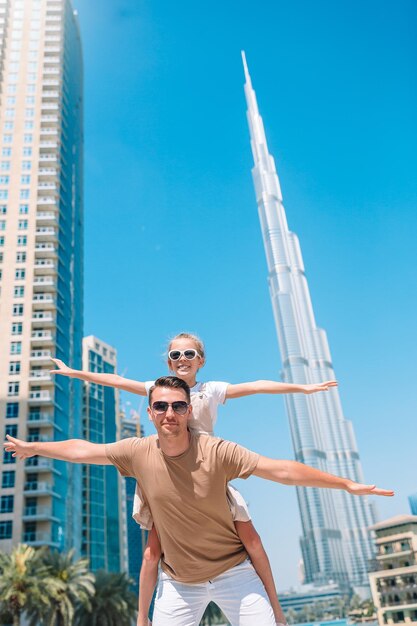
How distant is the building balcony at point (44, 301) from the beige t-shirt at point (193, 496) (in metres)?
68.3

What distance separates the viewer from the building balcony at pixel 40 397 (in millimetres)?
64938

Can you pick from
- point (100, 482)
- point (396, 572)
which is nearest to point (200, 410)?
point (396, 572)

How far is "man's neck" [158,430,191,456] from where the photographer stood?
4223mm

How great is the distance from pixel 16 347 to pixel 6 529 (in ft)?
65.3

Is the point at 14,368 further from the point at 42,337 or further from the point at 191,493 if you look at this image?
the point at 191,493

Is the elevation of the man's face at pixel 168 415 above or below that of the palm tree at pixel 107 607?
below

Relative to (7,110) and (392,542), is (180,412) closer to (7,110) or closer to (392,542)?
(392,542)

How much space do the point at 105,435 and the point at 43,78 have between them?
205 ft

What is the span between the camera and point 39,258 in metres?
73.1

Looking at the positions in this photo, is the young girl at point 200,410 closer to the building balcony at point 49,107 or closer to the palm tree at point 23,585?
the palm tree at point 23,585

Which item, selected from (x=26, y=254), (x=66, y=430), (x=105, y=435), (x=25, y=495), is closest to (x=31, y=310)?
(x=26, y=254)

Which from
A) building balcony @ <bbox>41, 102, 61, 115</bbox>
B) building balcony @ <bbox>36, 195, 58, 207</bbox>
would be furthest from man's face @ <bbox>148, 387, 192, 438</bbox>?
building balcony @ <bbox>41, 102, 61, 115</bbox>

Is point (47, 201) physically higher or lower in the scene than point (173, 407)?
higher

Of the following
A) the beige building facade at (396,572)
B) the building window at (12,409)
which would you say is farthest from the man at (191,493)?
the beige building facade at (396,572)
